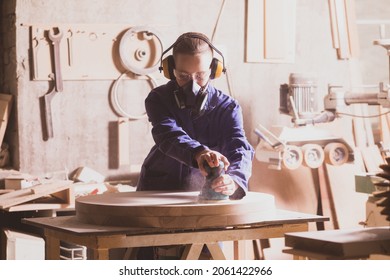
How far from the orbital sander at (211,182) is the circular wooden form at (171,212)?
0.08ft

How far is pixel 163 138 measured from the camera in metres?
3.17

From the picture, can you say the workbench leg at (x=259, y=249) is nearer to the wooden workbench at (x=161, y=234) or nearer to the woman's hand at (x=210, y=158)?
the wooden workbench at (x=161, y=234)

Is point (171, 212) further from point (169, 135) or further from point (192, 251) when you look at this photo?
point (169, 135)

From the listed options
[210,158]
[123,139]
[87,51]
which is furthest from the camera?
[123,139]

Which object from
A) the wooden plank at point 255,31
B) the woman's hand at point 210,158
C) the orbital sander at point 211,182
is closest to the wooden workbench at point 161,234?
the orbital sander at point 211,182

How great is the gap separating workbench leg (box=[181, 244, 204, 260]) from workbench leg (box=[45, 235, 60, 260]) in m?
0.53

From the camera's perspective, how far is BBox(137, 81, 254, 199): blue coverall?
10.5ft

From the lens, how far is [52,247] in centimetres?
313

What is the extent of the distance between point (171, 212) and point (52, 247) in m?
0.61

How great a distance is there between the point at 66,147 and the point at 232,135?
207cm

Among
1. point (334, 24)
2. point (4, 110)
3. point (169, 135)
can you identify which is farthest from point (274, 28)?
point (169, 135)
